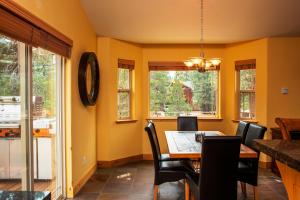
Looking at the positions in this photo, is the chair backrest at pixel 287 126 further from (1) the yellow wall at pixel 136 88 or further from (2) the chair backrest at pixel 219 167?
(1) the yellow wall at pixel 136 88

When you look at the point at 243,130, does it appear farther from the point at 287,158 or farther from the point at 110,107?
the point at 287,158

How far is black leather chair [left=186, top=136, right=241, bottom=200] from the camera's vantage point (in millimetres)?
2752

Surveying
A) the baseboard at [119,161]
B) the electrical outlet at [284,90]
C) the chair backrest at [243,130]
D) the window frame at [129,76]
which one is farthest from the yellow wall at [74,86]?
the electrical outlet at [284,90]

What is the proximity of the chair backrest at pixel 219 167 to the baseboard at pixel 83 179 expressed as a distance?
197 cm

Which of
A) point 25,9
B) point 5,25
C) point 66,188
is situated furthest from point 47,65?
point 66,188

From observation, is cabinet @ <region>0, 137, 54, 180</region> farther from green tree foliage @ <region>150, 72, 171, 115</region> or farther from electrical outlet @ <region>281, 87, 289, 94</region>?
electrical outlet @ <region>281, 87, 289, 94</region>

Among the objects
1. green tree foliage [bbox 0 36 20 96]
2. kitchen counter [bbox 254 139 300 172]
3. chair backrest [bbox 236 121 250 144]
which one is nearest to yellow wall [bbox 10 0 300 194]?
green tree foliage [bbox 0 36 20 96]

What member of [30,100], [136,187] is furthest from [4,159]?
[136,187]

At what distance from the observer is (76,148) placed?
4195 mm

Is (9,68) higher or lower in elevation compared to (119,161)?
higher

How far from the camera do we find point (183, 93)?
6387 mm

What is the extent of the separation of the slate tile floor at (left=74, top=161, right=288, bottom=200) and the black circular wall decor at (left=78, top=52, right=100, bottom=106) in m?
1.26

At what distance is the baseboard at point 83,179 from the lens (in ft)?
13.4

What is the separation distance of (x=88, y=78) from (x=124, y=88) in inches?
52.3
